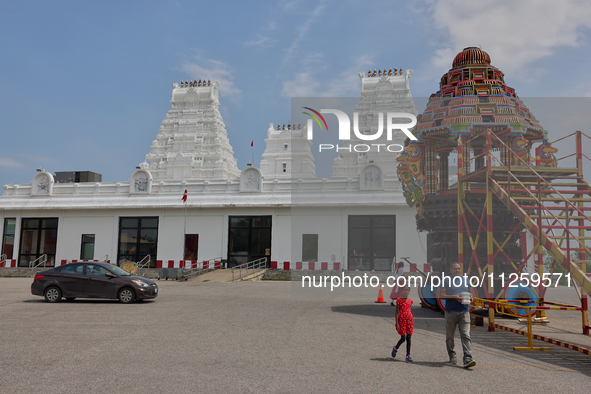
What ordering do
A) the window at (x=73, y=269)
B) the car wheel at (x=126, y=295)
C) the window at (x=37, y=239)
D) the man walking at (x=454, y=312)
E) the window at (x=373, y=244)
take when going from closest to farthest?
the man walking at (x=454, y=312) → the car wheel at (x=126, y=295) → the window at (x=73, y=269) → the window at (x=373, y=244) → the window at (x=37, y=239)

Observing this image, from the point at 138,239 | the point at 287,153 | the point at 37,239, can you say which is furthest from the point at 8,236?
the point at 287,153

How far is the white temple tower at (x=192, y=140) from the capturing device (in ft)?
181

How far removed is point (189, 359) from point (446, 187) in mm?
11366

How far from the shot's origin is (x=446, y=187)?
53.8ft

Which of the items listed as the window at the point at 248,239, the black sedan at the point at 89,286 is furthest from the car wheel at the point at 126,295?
the window at the point at 248,239

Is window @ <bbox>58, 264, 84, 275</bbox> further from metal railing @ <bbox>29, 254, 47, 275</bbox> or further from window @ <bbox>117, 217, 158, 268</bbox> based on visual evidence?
metal railing @ <bbox>29, 254, 47, 275</bbox>

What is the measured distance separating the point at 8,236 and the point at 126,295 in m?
25.1

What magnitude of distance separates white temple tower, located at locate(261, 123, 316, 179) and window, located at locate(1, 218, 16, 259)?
2782 centimetres

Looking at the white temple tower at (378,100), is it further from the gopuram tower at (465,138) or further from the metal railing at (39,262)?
the gopuram tower at (465,138)

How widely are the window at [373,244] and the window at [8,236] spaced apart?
25.2 metres

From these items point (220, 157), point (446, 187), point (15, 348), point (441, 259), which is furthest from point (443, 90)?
point (220, 157)

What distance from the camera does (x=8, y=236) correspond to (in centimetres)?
3566

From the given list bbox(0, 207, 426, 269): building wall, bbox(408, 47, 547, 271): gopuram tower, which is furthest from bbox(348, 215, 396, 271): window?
bbox(408, 47, 547, 271): gopuram tower

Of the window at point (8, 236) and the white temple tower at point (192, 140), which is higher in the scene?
the white temple tower at point (192, 140)
